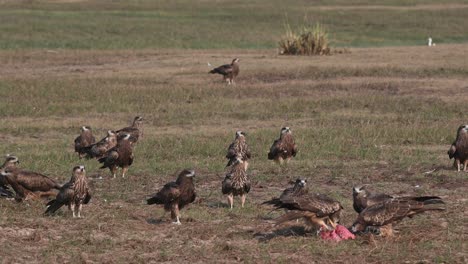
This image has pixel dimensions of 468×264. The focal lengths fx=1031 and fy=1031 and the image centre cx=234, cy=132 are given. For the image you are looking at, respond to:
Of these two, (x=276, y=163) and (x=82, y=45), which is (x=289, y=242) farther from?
(x=82, y=45)

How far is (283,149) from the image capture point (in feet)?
54.6

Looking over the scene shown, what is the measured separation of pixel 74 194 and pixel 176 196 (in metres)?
1.19

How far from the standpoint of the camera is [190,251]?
10727mm

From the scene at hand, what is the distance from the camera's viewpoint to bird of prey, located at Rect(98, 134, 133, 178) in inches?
613

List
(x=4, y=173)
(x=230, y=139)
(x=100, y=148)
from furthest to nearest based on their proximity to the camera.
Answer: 1. (x=230, y=139)
2. (x=100, y=148)
3. (x=4, y=173)

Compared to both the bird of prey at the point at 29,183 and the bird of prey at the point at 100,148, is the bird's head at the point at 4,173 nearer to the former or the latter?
the bird of prey at the point at 29,183

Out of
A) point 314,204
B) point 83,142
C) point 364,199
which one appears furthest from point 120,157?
point 314,204

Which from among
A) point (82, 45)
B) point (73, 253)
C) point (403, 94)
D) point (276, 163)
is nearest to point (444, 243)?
point (73, 253)

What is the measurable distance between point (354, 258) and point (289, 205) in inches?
38.1

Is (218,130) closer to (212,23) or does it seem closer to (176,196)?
(176,196)

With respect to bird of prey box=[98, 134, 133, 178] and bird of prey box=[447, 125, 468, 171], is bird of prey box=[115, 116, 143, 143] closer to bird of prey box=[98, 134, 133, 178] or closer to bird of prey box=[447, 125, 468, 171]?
bird of prey box=[98, 134, 133, 178]

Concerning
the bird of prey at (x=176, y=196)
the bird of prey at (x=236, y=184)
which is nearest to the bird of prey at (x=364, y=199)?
the bird of prey at (x=236, y=184)

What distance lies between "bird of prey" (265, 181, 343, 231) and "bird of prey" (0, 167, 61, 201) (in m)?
3.28

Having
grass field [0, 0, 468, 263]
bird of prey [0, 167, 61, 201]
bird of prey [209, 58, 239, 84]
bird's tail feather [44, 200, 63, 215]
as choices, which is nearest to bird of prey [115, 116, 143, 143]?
grass field [0, 0, 468, 263]
